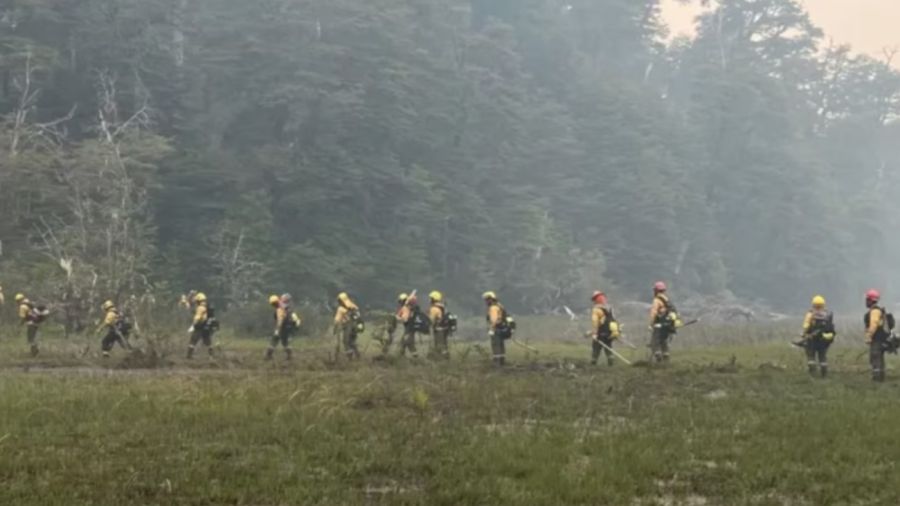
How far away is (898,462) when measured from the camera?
37.0ft

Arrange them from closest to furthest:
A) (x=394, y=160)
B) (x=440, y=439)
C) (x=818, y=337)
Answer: (x=440, y=439) → (x=818, y=337) → (x=394, y=160)

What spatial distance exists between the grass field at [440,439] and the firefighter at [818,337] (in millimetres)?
1239

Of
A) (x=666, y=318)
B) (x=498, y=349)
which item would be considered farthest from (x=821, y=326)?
(x=498, y=349)

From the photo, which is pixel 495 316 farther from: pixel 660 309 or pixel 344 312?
pixel 344 312

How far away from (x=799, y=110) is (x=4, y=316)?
91.6m

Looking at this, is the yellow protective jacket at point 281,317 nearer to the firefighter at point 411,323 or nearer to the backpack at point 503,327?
the firefighter at point 411,323

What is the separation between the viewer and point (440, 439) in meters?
12.5

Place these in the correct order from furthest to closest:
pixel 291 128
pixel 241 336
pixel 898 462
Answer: pixel 291 128 < pixel 241 336 < pixel 898 462

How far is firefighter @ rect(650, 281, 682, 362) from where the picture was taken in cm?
2450

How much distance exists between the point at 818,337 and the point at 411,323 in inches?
405

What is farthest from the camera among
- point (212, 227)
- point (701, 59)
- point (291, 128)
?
point (701, 59)

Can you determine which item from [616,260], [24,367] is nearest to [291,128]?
[616,260]

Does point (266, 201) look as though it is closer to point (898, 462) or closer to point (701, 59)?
point (898, 462)

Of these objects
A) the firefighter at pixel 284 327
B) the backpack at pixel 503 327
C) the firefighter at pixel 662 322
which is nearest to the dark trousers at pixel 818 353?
the firefighter at pixel 662 322
